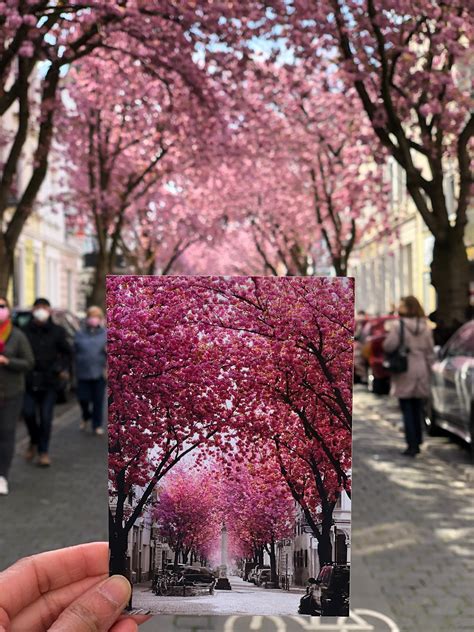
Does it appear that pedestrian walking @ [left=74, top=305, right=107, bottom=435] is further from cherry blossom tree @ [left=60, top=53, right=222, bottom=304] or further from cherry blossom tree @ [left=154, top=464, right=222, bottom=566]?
cherry blossom tree @ [left=154, top=464, right=222, bottom=566]

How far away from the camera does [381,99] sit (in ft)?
56.2

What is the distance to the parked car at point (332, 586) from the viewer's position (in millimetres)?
2051

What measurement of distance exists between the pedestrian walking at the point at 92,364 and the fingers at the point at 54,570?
1277 centimetres

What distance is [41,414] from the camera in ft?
40.2

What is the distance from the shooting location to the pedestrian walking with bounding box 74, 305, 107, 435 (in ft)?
49.3

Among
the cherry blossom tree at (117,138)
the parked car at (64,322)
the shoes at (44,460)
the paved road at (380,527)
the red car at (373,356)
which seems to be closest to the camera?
the paved road at (380,527)

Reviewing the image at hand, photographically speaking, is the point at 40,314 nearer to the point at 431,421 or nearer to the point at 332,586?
the point at 431,421

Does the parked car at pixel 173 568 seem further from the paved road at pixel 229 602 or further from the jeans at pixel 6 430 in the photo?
the jeans at pixel 6 430

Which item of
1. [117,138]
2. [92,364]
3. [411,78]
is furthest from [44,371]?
[117,138]

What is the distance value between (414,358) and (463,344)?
75 cm

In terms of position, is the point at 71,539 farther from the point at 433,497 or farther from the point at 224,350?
the point at 224,350

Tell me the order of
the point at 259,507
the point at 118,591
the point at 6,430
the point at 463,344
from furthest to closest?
the point at 463,344 < the point at 6,430 < the point at 259,507 < the point at 118,591

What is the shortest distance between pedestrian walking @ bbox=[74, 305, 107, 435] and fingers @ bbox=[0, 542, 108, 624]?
12.8 meters

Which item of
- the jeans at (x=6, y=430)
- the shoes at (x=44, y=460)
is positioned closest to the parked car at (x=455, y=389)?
the shoes at (x=44, y=460)
